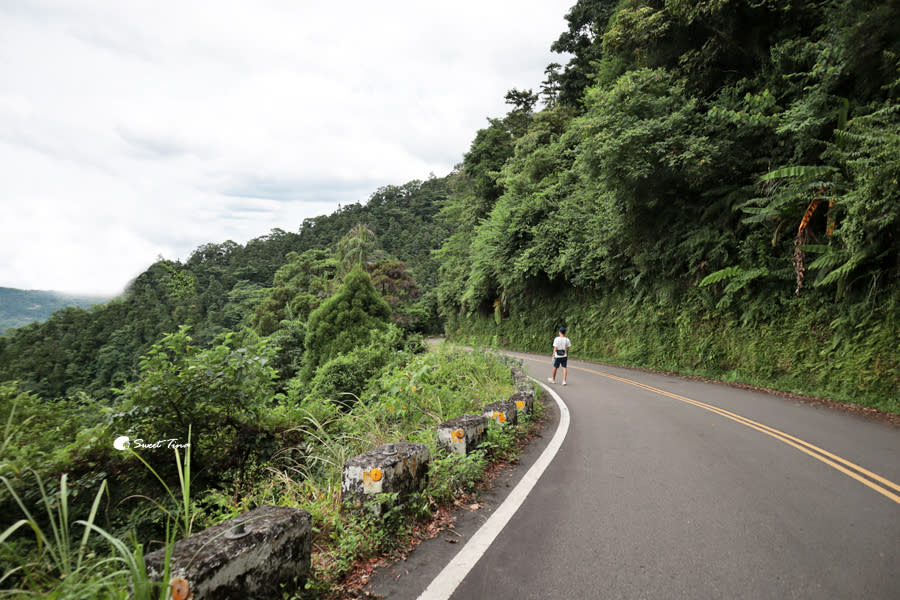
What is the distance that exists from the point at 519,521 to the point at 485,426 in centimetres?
185

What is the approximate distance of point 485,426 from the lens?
5.52m

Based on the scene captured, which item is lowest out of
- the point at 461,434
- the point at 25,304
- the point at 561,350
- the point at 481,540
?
the point at 25,304

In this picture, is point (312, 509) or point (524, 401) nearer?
point (312, 509)

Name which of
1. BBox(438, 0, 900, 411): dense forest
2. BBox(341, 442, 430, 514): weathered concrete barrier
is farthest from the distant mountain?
BBox(341, 442, 430, 514): weathered concrete barrier

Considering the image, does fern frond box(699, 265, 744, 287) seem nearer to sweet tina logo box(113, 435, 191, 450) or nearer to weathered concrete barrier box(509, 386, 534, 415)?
weathered concrete barrier box(509, 386, 534, 415)

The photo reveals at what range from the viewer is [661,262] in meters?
16.6

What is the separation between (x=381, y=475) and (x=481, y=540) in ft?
3.22

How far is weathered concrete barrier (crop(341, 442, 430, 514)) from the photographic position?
336cm

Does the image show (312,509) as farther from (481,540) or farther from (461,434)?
(461,434)

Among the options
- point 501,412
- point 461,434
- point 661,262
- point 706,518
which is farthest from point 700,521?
point 661,262

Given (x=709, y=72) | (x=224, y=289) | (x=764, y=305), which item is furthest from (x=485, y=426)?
(x=224, y=289)

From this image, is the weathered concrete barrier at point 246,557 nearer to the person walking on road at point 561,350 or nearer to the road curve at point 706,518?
the road curve at point 706,518

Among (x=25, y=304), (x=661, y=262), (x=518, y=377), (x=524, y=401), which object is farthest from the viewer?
(x=25, y=304)

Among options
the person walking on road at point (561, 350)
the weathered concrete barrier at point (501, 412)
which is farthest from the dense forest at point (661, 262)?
the person walking on road at point (561, 350)
